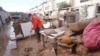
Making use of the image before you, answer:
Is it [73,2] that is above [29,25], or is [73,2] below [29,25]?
above

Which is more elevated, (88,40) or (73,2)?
(73,2)

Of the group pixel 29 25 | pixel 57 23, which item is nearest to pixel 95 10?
pixel 57 23

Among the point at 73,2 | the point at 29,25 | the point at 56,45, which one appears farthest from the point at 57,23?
the point at 56,45

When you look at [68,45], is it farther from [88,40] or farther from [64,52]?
[88,40]

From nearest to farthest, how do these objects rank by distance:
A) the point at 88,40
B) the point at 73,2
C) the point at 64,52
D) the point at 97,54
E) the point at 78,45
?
the point at 97,54 < the point at 88,40 < the point at 78,45 < the point at 64,52 < the point at 73,2

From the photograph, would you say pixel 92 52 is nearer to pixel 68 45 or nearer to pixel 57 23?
pixel 68 45

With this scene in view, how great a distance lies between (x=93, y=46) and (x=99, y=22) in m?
0.88

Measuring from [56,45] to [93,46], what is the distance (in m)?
2.20

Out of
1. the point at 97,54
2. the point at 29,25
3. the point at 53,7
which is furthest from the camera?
the point at 53,7

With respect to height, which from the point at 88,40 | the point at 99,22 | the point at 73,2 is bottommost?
the point at 88,40

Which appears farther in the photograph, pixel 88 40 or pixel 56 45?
pixel 56 45

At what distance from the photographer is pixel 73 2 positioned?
65.0 feet

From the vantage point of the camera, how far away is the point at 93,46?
454 cm

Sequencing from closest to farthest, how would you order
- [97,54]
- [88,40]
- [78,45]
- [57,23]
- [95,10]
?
[97,54] → [88,40] → [78,45] → [95,10] → [57,23]
